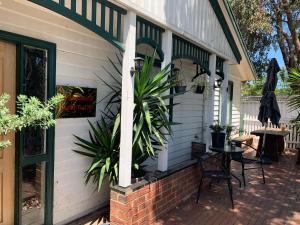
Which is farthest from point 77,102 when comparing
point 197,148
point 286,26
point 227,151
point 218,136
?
point 286,26

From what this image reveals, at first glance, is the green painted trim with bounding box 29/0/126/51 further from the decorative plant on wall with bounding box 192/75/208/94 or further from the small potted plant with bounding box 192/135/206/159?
the small potted plant with bounding box 192/135/206/159

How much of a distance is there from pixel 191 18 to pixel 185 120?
2.78 m

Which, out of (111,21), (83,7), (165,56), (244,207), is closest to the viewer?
(83,7)

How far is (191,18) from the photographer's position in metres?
5.23

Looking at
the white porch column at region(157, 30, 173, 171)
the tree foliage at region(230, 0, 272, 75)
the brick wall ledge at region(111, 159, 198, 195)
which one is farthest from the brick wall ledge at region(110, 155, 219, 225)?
the tree foliage at region(230, 0, 272, 75)

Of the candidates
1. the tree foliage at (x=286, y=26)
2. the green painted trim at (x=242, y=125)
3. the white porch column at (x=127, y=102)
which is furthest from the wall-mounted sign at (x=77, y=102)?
the tree foliage at (x=286, y=26)

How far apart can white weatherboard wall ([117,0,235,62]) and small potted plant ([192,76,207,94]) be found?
763 millimetres

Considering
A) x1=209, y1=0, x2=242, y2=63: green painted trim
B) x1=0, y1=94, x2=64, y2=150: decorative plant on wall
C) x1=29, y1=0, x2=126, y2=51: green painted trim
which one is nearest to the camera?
x1=0, y1=94, x2=64, y2=150: decorative plant on wall

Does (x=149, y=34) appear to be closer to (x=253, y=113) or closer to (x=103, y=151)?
(x=103, y=151)

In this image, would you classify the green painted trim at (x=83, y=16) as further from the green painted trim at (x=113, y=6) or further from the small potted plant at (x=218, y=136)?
the small potted plant at (x=218, y=136)

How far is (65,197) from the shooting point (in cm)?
391

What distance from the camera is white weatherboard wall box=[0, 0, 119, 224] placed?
3414 mm

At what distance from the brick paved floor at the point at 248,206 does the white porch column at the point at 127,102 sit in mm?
1084

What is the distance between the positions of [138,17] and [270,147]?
682cm
